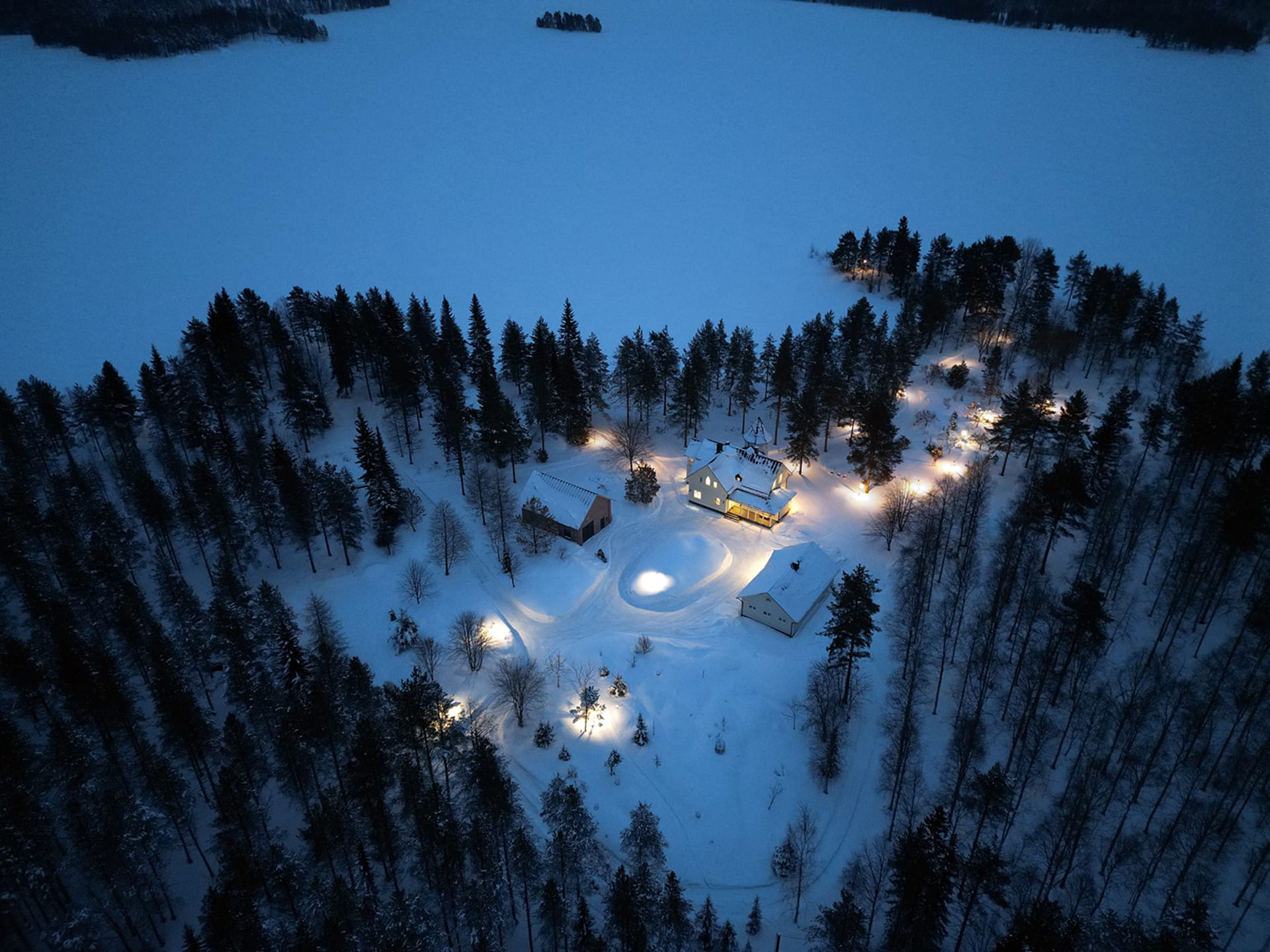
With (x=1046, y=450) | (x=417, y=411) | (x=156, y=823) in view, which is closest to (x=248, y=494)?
(x=417, y=411)

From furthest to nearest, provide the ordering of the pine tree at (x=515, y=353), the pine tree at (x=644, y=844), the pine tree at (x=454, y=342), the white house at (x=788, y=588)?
1. the pine tree at (x=454, y=342)
2. the pine tree at (x=515, y=353)
3. the white house at (x=788, y=588)
4. the pine tree at (x=644, y=844)

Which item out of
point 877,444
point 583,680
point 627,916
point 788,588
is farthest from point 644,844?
point 877,444

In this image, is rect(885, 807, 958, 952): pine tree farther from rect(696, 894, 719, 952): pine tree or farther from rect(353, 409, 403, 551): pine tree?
rect(353, 409, 403, 551): pine tree

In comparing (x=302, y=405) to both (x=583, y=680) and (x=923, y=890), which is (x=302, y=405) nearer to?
(x=583, y=680)

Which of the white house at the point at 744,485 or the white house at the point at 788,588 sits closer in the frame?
the white house at the point at 788,588

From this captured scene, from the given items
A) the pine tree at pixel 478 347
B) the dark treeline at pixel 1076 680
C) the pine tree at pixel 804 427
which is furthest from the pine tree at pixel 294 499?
the pine tree at pixel 804 427

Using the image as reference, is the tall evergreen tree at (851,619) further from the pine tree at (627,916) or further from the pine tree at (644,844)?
the pine tree at (627,916)
